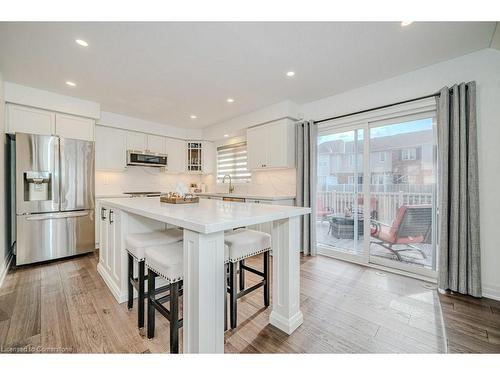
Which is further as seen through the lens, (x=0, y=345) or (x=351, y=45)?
(x=351, y=45)

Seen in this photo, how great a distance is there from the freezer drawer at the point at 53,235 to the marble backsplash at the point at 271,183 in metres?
2.74

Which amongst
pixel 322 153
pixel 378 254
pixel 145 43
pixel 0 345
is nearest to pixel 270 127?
pixel 322 153

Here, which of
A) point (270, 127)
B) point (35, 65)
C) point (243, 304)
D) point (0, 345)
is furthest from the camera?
point (270, 127)

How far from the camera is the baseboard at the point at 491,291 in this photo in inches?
80.7

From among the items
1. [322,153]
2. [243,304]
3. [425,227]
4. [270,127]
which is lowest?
[243,304]

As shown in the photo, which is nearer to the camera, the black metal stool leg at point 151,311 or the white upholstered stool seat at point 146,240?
the black metal stool leg at point 151,311

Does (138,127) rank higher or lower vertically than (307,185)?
higher

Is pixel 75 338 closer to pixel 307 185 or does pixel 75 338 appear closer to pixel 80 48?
pixel 80 48

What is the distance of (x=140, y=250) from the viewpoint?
1.62m

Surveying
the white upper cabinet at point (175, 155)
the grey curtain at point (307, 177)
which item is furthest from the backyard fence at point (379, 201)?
the white upper cabinet at point (175, 155)

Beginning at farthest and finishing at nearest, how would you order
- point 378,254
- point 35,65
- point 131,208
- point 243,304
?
point 378,254 < point 35,65 < point 243,304 < point 131,208

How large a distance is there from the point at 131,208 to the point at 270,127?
2.61m

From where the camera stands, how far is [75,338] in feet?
4.95

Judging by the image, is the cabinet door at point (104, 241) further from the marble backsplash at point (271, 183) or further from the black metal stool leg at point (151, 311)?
the marble backsplash at point (271, 183)
